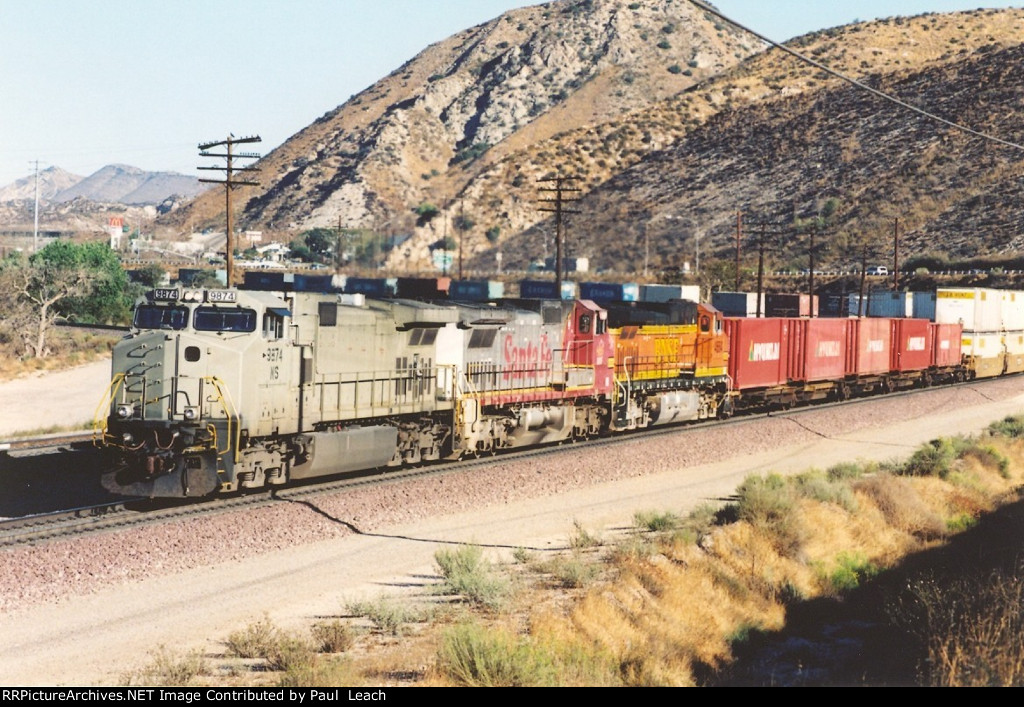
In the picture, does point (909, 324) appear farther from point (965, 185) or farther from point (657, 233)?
point (657, 233)

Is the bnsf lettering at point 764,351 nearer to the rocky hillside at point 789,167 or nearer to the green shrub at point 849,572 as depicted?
the green shrub at point 849,572

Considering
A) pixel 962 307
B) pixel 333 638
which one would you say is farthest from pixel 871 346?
pixel 333 638

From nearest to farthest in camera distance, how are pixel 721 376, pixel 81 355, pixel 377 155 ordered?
pixel 721 376, pixel 81 355, pixel 377 155

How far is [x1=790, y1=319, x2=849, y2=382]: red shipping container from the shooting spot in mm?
35375

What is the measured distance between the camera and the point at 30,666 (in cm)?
1112

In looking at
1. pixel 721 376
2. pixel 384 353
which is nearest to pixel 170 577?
pixel 384 353

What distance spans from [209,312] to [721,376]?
18.8 meters

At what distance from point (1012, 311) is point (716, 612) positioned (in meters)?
45.0

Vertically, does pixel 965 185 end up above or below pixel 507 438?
above

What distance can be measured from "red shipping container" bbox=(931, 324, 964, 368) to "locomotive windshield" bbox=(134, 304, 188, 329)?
3589cm

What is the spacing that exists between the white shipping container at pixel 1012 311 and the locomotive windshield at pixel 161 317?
45179mm

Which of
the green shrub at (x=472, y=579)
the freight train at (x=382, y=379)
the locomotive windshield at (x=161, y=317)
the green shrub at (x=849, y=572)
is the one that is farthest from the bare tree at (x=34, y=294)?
the green shrub at (x=849, y=572)

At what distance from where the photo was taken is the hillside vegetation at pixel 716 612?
10883 mm

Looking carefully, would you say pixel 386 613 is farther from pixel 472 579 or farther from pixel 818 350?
pixel 818 350
